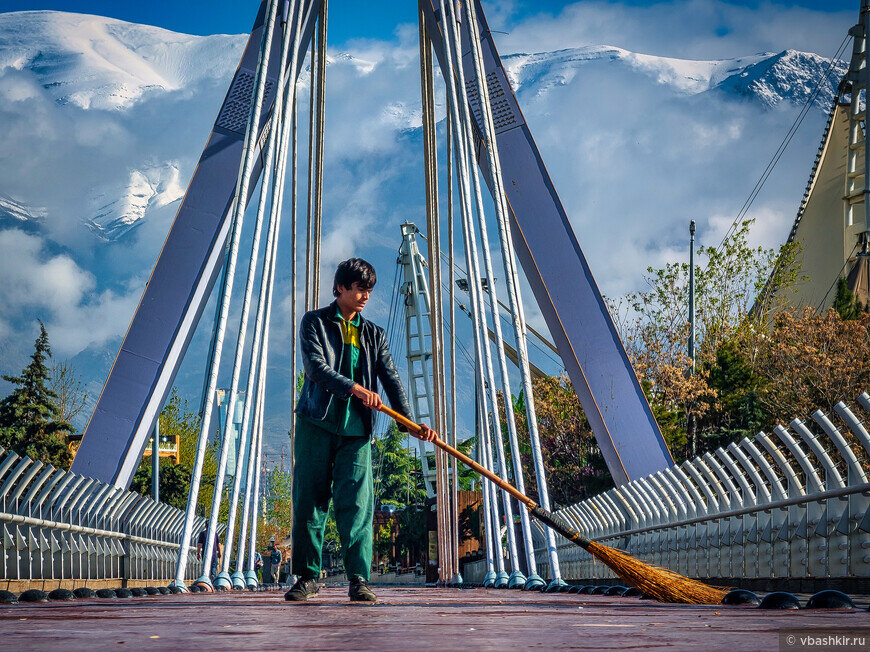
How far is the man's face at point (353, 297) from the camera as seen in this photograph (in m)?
5.36

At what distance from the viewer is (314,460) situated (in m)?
5.27

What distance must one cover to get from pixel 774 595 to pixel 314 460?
234 cm

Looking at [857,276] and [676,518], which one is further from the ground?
[857,276]

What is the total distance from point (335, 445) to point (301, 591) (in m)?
0.71

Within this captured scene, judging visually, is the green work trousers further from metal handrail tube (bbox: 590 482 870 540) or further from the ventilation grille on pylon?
the ventilation grille on pylon

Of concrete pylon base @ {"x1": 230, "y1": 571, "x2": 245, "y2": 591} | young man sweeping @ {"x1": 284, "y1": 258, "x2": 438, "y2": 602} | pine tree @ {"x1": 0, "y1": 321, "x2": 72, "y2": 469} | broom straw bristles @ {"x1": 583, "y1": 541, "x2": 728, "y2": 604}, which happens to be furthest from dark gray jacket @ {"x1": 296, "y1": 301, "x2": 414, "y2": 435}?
pine tree @ {"x1": 0, "y1": 321, "x2": 72, "y2": 469}

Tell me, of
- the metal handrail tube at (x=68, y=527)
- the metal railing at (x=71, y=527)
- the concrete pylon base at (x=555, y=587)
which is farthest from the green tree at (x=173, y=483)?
the concrete pylon base at (x=555, y=587)

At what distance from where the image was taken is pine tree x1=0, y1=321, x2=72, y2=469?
2797cm

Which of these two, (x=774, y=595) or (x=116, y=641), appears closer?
(x=116, y=641)

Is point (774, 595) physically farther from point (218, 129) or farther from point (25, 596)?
point (218, 129)

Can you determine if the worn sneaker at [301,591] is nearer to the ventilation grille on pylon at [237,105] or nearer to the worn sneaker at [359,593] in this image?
the worn sneaker at [359,593]

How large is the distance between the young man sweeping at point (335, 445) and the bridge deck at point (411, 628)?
4.16 feet

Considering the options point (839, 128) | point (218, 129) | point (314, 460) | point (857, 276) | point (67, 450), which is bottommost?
point (314, 460)

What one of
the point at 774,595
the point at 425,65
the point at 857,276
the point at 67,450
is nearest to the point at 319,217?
the point at 425,65
